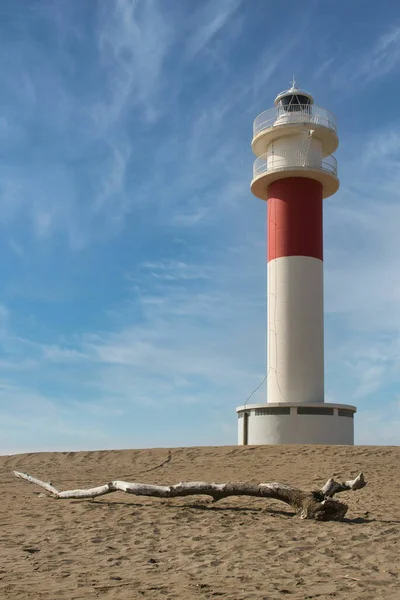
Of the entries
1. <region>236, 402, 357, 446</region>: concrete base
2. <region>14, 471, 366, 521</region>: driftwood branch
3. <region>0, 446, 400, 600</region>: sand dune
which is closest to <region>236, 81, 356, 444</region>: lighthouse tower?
<region>236, 402, 357, 446</region>: concrete base

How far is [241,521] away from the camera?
927 cm

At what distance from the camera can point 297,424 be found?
19.9 metres

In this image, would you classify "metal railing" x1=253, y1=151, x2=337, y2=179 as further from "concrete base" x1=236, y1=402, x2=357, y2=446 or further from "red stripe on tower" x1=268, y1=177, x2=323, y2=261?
"concrete base" x1=236, y1=402, x2=357, y2=446

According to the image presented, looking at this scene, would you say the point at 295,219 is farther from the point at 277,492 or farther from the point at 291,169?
the point at 277,492

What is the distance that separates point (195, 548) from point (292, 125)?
1711 cm

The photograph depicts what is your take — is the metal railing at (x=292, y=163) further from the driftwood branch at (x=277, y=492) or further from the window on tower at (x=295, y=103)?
the driftwood branch at (x=277, y=492)

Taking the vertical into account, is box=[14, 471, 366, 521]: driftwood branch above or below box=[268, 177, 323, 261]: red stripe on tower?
below

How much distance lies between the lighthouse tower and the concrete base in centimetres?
3

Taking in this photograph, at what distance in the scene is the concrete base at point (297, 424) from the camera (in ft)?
64.8

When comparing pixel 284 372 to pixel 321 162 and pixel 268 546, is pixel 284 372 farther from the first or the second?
pixel 268 546

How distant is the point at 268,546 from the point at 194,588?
199cm

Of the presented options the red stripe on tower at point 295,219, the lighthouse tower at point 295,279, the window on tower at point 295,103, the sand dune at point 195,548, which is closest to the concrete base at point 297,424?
the lighthouse tower at point 295,279

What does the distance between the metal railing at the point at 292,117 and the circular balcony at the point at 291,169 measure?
1.07m

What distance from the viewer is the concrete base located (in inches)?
778
